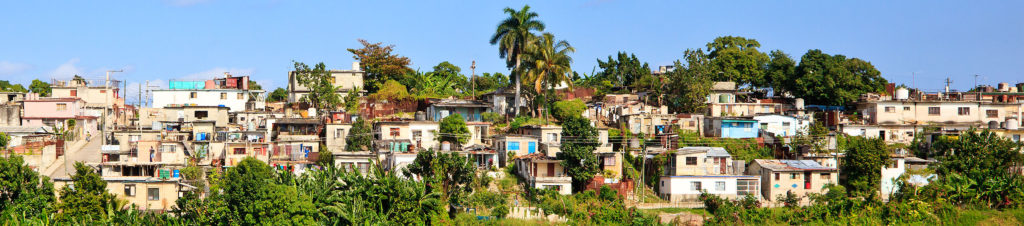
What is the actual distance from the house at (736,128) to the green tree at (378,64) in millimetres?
19188

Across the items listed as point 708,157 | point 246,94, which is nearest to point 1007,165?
point 708,157

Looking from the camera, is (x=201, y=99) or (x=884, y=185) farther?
(x=201, y=99)

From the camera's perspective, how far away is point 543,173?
128 feet

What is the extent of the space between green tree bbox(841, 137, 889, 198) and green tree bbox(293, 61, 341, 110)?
24.3 meters

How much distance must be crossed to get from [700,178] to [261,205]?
16850 millimetres

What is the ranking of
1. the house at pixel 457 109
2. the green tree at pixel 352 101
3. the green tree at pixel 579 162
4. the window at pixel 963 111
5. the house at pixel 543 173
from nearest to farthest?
the house at pixel 543 173
the green tree at pixel 579 162
the window at pixel 963 111
the house at pixel 457 109
the green tree at pixel 352 101

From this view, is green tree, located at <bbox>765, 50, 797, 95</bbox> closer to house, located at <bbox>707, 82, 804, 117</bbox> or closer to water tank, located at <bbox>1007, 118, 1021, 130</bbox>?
house, located at <bbox>707, 82, 804, 117</bbox>

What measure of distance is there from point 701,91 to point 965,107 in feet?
41.1

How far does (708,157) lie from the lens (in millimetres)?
39500

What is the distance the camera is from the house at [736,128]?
147 feet

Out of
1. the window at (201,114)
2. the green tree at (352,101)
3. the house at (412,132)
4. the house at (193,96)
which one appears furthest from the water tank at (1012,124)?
the window at (201,114)

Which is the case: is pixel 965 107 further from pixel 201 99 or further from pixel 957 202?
pixel 201 99

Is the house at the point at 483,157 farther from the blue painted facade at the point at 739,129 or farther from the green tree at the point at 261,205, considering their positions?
the blue painted facade at the point at 739,129

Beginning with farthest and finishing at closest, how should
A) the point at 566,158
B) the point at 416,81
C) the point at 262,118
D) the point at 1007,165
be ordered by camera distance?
the point at 416,81 < the point at 262,118 < the point at 1007,165 < the point at 566,158
